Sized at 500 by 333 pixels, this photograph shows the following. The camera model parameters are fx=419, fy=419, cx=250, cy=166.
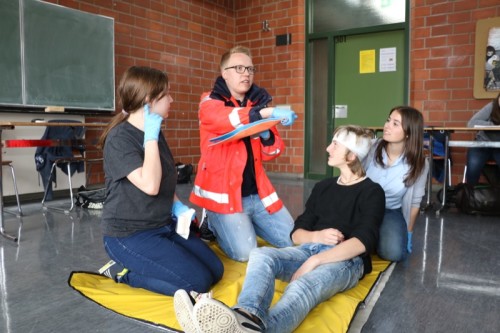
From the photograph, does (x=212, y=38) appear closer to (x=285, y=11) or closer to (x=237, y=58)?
(x=285, y=11)

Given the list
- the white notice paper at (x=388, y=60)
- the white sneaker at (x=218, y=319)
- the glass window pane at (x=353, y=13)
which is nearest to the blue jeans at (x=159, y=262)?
the white sneaker at (x=218, y=319)

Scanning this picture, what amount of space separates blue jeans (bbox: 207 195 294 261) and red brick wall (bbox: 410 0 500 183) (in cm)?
374

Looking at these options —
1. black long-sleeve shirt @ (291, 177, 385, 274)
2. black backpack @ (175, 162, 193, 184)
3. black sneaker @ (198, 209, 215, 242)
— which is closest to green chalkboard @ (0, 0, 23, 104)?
black backpack @ (175, 162, 193, 184)

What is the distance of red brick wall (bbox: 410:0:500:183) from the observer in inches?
205

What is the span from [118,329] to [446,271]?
5.58 feet

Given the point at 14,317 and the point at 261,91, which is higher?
the point at 261,91

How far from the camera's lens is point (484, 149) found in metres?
4.26

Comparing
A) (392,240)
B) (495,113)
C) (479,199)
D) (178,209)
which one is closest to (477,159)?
(495,113)

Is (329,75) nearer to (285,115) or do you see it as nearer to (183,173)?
(183,173)

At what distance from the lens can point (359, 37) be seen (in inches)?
241

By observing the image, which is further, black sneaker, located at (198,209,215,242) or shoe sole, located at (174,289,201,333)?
black sneaker, located at (198,209,215,242)

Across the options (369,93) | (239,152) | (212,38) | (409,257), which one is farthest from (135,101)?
(212,38)

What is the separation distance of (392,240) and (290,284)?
1019mm

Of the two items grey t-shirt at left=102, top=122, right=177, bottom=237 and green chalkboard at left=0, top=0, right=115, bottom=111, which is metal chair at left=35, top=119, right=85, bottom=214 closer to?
green chalkboard at left=0, top=0, right=115, bottom=111
